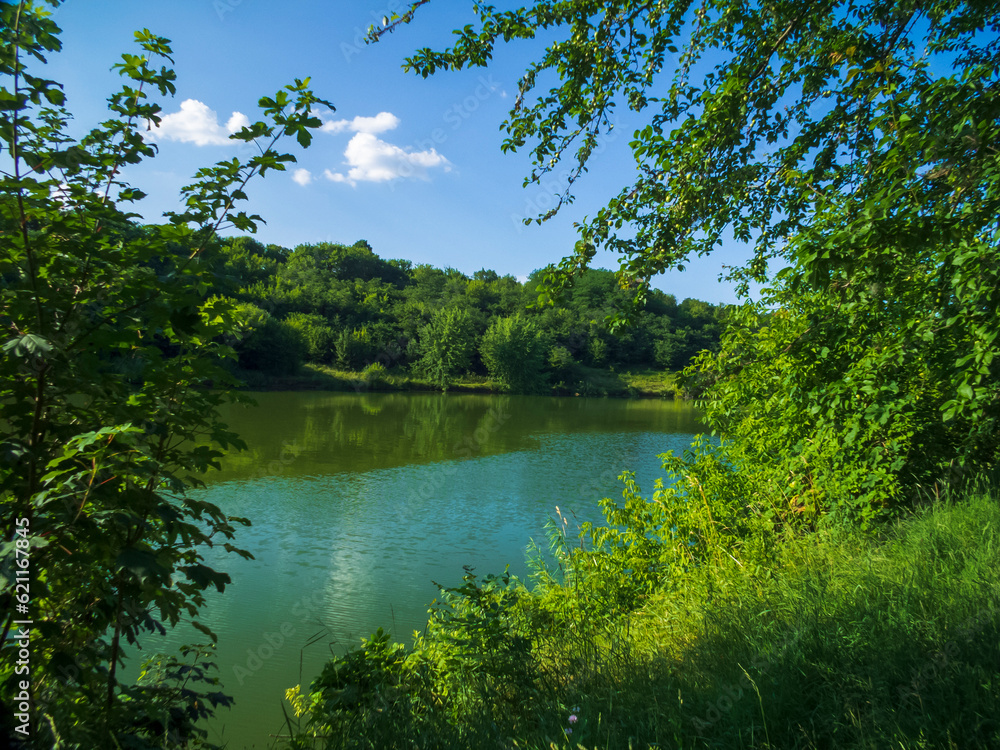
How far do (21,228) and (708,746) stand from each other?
280cm

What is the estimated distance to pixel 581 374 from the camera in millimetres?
63094

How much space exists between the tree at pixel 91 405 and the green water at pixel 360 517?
77.6 inches

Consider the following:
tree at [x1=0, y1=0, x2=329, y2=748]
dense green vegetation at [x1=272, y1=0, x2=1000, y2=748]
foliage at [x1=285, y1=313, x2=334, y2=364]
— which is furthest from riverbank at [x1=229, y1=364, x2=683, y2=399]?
tree at [x1=0, y1=0, x2=329, y2=748]

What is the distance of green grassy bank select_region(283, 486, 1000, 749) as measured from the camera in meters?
1.95

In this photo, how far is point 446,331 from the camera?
55156 mm

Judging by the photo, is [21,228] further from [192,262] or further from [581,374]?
[581,374]

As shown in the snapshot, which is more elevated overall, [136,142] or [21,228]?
[136,142]

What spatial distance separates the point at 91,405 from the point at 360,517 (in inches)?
375

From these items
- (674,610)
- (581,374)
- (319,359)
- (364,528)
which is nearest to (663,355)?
(581,374)

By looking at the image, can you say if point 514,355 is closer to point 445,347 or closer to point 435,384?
point 445,347

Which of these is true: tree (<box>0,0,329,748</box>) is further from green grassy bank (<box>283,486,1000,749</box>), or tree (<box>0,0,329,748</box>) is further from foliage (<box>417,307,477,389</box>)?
foliage (<box>417,307,477,389</box>)

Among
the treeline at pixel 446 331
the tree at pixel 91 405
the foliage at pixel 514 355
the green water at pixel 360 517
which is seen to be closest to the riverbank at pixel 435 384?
the treeline at pixel 446 331

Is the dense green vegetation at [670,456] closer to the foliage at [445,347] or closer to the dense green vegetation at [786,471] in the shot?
the dense green vegetation at [786,471]

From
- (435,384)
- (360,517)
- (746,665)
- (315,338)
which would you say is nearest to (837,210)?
(746,665)
